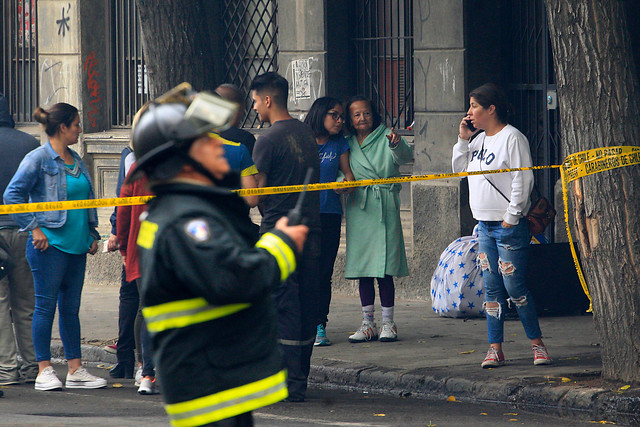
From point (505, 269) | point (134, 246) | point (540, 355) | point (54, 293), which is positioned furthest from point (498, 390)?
point (54, 293)

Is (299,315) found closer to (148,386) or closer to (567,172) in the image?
(148,386)

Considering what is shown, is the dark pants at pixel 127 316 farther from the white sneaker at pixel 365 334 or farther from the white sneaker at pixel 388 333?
the white sneaker at pixel 388 333

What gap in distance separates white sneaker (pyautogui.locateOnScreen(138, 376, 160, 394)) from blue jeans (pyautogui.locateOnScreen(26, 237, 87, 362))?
61 centimetres

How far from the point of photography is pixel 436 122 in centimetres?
1083

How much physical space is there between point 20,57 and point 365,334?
708cm

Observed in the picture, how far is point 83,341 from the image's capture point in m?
9.16

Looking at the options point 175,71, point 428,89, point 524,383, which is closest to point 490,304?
point 524,383

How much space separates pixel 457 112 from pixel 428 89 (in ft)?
1.28

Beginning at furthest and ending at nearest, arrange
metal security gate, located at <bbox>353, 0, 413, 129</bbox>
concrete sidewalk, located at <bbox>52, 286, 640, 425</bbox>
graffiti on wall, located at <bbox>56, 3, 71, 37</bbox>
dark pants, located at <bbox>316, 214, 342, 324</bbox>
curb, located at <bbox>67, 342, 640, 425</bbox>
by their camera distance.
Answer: graffiti on wall, located at <bbox>56, 3, 71, 37</bbox>, metal security gate, located at <bbox>353, 0, 413, 129</bbox>, dark pants, located at <bbox>316, 214, 342, 324</bbox>, concrete sidewalk, located at <bbox>52, 286, 640, 425</bbox>, curb, located at <bbox>67, 342, 640, 425</bbox>

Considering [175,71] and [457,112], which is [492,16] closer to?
[457,112]

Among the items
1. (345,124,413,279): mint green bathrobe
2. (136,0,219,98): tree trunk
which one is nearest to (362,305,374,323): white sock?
(345,124,413,279): mint green bathrobe

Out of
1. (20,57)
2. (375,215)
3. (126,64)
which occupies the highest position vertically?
(20,57)

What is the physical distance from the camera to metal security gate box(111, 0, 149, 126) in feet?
43.2

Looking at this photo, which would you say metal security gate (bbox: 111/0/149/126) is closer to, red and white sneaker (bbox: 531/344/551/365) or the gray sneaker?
the gray sneaker
